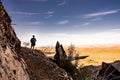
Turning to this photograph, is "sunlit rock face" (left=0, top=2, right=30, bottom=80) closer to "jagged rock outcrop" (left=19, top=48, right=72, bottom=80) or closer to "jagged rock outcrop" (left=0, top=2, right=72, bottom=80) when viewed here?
"jagged rock outcrop" (left=0, top=2, right=72, bottom=80)

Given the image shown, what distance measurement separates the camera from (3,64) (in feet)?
23.5

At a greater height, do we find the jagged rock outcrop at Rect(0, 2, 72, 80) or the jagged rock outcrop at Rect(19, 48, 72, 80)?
the jagged rock outcrop at Rect(0, 2, 72, 80)

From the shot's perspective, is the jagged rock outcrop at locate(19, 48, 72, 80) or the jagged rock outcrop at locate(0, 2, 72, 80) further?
the jagged rock outcrop at locate(19, 48, 72, 80)

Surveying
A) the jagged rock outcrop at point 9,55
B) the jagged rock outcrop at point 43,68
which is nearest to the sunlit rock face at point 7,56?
the jagged rock outcrop at point 9,55

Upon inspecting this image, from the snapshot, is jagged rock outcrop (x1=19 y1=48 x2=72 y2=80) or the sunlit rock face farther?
jagged rock outcrop (x1=19 y1=48 x2=72 y2=80)

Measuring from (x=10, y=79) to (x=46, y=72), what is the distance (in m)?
8.62

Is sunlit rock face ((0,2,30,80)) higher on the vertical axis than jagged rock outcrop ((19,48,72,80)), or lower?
higher

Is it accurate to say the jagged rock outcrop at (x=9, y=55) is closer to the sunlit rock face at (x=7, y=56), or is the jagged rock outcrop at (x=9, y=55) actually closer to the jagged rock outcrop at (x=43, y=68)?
the sunlit rock face at (x=7, y=56)

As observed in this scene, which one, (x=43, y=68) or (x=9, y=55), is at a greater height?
(x=9, y=55)

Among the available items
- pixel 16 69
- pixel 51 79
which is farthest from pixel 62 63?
pixel 16 69

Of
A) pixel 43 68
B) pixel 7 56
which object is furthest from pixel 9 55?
pixel 43 68

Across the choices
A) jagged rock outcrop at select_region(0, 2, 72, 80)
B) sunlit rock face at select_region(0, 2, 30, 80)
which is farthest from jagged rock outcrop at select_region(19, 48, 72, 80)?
sunlit rock face at select_region(0, 2, 30, 80)

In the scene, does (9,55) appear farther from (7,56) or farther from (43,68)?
(43,68)

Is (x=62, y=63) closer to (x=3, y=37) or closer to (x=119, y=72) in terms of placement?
(x=119, y=72)
